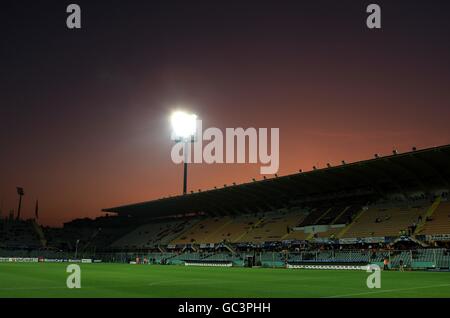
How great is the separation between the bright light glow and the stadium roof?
36.8 feet

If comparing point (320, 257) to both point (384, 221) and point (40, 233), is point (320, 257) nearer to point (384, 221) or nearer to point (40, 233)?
point (384, 221)

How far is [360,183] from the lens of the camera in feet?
219

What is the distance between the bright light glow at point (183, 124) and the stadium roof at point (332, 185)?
11217 mm

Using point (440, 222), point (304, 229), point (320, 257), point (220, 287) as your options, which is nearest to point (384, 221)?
point (440, 222)

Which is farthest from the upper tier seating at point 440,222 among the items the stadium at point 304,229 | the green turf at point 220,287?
the green turf at point 220,287

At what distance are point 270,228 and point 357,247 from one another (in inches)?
698

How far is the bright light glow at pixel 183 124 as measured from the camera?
85125 millimetres

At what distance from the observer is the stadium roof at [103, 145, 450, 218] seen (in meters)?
57.0

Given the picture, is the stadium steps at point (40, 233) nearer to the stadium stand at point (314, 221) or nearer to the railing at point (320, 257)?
the stadium stand at point (314, 221)

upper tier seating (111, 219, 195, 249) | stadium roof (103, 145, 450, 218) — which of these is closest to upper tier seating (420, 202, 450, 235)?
stadium roof (103, 145, 450, 218)

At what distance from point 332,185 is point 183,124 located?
97.9 ft

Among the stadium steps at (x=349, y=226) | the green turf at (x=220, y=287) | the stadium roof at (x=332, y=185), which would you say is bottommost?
the green turf at (x=220, y=287)
